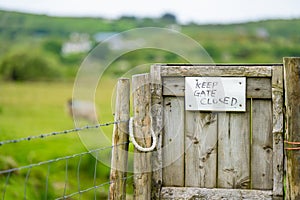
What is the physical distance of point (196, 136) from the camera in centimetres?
493

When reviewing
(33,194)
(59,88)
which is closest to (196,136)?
(33,194)

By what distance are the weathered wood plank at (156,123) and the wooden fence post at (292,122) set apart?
1.03 metres

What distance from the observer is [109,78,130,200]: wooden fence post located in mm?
4641

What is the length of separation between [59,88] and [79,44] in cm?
124

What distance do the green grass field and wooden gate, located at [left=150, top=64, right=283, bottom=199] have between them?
4128 millimetres

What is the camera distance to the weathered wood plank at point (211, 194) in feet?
15.8

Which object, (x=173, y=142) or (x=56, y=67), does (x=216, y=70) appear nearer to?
(x=173, y=142)

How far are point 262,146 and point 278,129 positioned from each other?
0.20 m

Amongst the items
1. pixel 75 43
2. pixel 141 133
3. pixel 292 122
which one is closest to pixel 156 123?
pixel 141 133

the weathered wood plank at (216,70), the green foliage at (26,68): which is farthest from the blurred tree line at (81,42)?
the weathered wood plank at (216,70)

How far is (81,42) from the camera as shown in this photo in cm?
1137

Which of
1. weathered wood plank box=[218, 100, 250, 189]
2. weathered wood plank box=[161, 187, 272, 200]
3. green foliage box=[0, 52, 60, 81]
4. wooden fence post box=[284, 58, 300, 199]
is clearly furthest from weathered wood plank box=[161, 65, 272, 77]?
green foliage box=[0, 52, 60, 81]

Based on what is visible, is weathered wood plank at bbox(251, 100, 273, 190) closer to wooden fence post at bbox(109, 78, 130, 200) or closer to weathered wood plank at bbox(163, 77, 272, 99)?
weathered wood plank at bbox(163, 77, 272, 99)

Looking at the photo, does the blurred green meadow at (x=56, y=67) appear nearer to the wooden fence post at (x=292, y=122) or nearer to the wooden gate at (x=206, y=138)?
the wooden gate at (x=206, y=138)
